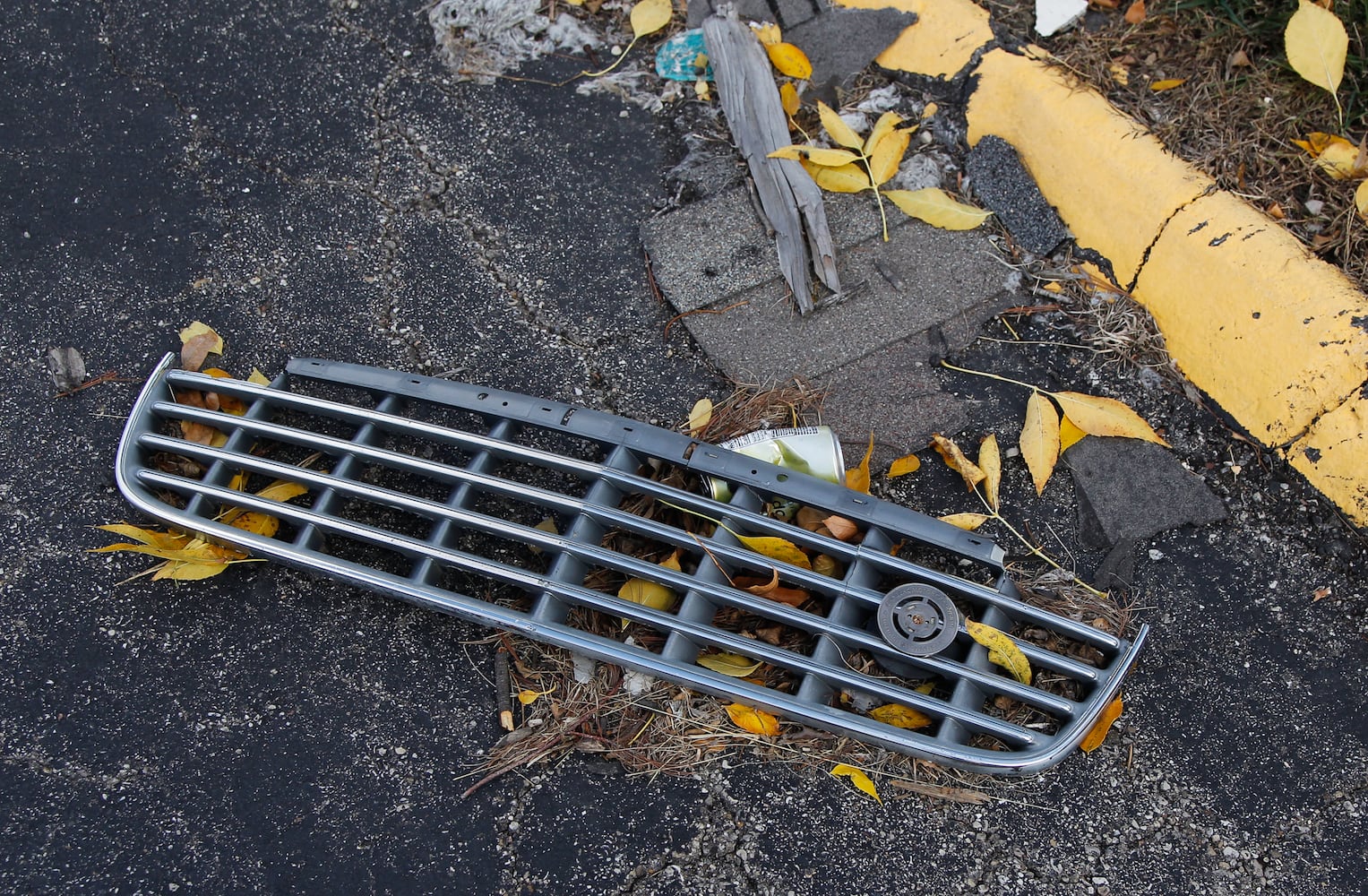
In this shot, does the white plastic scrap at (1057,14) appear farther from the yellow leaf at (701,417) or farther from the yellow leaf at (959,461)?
the yellow leaf at (701,417)

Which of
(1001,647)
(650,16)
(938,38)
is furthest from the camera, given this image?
(650,16)

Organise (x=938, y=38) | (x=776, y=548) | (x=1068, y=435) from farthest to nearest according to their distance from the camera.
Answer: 1. (x=938, y=38)
2. (x=1068, y=435)
3. (x=776, y=548)

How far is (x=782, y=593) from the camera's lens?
201 cm

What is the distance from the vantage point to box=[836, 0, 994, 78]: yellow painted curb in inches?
102

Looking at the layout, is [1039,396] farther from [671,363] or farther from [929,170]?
→ [671,363]

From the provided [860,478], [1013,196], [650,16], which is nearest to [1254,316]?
[1013,196]

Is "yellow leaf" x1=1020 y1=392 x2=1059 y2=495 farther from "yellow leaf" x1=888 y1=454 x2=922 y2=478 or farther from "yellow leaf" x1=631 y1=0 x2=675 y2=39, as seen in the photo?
"yellow leaf" x1=631 y1=0 x2=675 y2=39

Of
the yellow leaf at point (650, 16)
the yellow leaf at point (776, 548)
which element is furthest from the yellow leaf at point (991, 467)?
the yellow leaf at point (650, 16)

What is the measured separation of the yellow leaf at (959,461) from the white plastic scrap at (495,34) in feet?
5.13

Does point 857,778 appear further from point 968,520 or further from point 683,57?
point 683,57

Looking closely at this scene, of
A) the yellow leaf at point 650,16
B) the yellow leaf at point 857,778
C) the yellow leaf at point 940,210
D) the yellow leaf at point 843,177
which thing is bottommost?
the yellow leaf at point 857,778

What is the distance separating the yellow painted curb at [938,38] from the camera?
8.46ft

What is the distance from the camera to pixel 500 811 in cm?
192

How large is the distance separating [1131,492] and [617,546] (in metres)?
1.19
